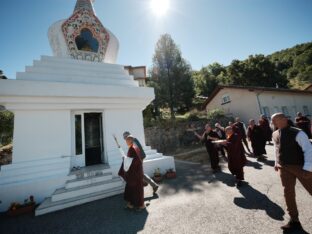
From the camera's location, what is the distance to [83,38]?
7.85 metres

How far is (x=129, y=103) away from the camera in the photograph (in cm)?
771

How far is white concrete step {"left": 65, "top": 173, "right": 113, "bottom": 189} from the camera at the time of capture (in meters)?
5.40

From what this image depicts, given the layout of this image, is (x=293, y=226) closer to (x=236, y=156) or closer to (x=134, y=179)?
(x=236, y=156)

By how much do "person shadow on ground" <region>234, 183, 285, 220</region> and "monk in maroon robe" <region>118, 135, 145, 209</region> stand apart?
2256 millimetres

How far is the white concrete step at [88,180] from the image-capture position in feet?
17.7

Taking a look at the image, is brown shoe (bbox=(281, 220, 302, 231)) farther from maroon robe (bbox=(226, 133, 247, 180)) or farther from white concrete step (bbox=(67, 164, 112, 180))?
white concrete step (bbox=(67, 164, 112, 180))

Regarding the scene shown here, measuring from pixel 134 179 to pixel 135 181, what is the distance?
0.05m

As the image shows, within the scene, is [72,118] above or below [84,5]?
below

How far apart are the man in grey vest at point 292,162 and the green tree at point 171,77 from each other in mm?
16278

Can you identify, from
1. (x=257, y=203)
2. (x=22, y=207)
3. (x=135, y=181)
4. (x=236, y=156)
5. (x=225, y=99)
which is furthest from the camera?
(x=225, y=99)

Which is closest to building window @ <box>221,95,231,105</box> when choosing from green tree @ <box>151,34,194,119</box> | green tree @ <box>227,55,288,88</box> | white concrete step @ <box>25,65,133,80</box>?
green tree @ <box>151,34,194,119</box>

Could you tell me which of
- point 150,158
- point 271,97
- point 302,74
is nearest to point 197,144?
point 150,158

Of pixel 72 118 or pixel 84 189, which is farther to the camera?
pixel 72 118

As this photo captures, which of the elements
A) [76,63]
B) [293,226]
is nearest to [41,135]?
[76,63]
